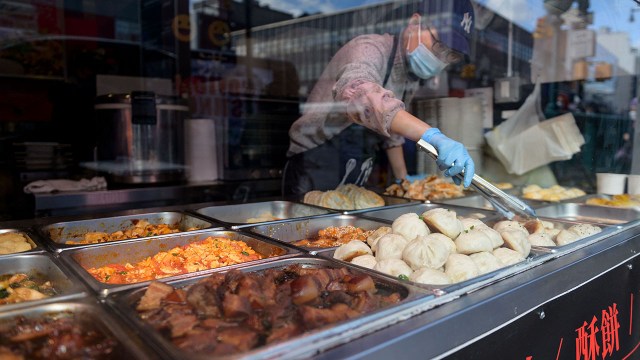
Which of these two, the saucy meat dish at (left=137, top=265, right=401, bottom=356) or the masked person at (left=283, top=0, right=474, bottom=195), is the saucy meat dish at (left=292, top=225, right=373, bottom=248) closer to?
the masked person at (left=283, top=0, right=474, bottom=195)

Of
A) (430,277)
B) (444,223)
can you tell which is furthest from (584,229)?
(430,277)

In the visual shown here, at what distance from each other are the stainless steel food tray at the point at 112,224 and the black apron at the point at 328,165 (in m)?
1.19

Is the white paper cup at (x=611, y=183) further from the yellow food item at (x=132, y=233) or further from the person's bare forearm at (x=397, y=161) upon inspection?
the yellow food item at (x=132, y=233)

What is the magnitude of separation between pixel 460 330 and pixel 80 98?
435 centimetres

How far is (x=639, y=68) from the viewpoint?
4.21 meters

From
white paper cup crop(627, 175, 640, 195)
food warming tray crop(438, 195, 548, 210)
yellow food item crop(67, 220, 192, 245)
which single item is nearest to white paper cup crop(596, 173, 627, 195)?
white paper cup crop(627, 175, 640, 195)

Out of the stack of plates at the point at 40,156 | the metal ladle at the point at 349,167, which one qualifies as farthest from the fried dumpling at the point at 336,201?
the stack of plates at the point at 40,156

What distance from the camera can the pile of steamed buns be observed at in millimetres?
1480

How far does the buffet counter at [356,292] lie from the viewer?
3.44 ft

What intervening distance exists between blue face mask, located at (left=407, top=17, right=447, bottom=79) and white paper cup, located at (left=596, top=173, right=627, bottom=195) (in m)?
1.65

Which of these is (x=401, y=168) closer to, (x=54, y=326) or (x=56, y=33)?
(x=54, y=326)

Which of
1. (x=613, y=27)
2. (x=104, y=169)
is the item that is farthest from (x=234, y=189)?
(x=613, y=27)

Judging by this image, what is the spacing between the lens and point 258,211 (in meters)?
2.80

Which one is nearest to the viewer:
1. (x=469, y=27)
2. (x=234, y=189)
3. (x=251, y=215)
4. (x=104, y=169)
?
(x=251, y=215)
